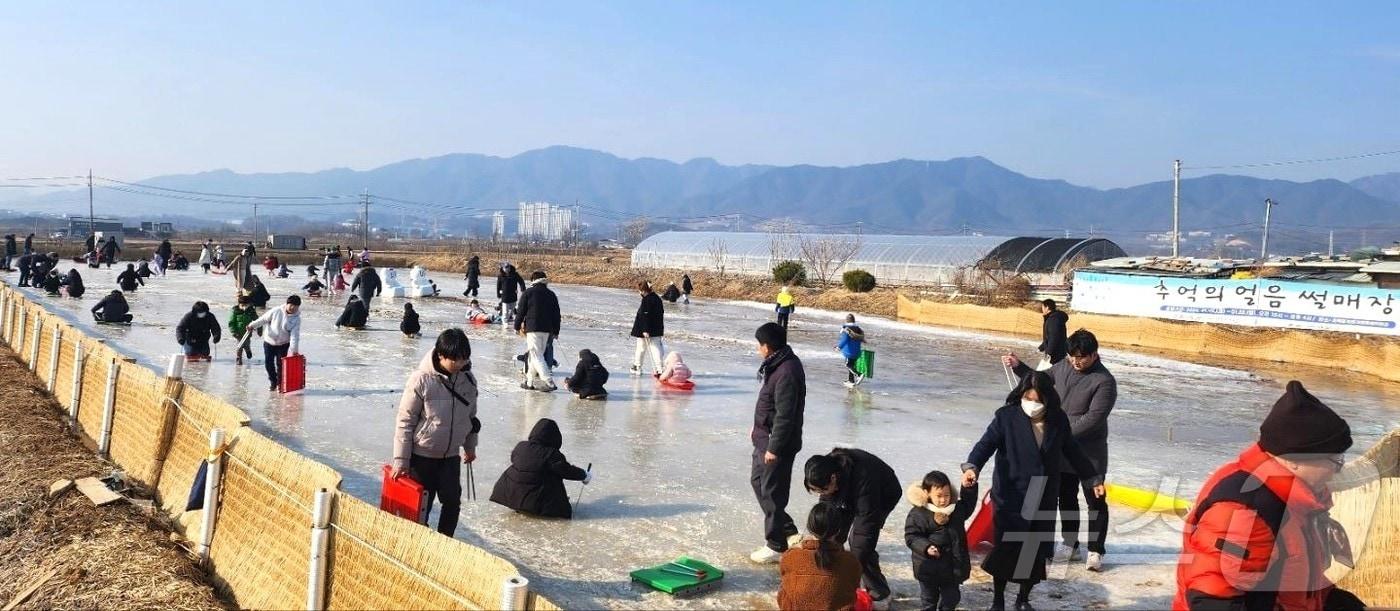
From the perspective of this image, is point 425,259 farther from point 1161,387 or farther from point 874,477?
point 874,477

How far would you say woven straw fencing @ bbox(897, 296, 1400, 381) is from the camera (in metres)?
23.0

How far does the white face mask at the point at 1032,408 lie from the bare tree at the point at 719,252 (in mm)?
49442

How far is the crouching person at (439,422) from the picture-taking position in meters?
6.48

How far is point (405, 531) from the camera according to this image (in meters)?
4.84

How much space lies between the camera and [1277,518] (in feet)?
11.9

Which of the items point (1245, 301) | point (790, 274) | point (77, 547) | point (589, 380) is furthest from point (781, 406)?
point (790, 274)

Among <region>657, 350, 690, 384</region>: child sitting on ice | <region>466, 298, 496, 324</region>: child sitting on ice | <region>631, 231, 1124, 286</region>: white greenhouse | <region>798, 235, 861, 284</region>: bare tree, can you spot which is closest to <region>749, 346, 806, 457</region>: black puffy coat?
<region>657, 350, 690, 384</region>: child sitting on ice

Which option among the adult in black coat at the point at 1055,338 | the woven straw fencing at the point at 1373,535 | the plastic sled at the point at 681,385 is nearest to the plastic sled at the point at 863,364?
the plastic sled at the point at 681,385

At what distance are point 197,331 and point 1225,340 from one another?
23363mm

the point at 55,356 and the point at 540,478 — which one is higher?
the point at 55,356

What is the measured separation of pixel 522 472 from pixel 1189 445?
29.3 feet

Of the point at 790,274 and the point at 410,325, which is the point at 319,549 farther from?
the point at 790,274

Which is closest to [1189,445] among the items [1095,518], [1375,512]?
[1095,518]

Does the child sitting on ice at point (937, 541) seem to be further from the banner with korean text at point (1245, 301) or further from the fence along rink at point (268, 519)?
the banner with korean text at point (1245, 301)
